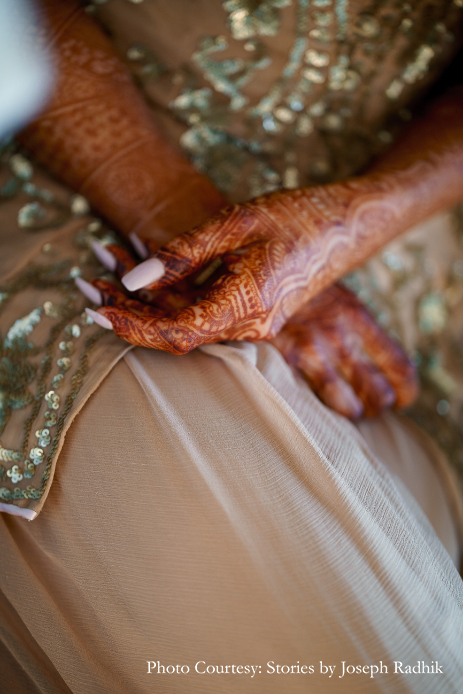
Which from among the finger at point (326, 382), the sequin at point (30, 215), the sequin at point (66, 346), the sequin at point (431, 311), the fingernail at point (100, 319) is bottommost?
the sequin at point (431, 311)

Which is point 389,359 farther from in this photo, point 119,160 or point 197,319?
point 119,160

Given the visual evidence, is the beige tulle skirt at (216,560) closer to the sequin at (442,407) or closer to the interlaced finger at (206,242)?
the interlaced finger at (206,242)

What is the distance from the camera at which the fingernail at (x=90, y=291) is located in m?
0.60

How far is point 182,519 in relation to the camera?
0.47 meters

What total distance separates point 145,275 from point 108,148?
1.00 ft

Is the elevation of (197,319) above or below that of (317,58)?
below

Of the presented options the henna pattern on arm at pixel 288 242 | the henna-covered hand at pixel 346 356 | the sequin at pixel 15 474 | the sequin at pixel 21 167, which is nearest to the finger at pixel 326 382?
the henna-covered hand at pixel 346 356

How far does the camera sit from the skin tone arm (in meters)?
0.68

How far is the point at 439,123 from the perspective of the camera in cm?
85

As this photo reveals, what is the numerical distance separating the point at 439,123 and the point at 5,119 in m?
0.81

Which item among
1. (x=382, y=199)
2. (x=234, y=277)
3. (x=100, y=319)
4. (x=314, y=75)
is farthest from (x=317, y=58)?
(x=100, y=319)

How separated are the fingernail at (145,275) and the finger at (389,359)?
45 cm

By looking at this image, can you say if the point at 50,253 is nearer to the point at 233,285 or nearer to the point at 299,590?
the point at 233,285

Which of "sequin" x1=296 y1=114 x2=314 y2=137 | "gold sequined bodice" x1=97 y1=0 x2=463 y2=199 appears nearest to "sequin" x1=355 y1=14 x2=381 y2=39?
"gold sequined bodice" x1=97 y1=0 x2=463 y2=199
